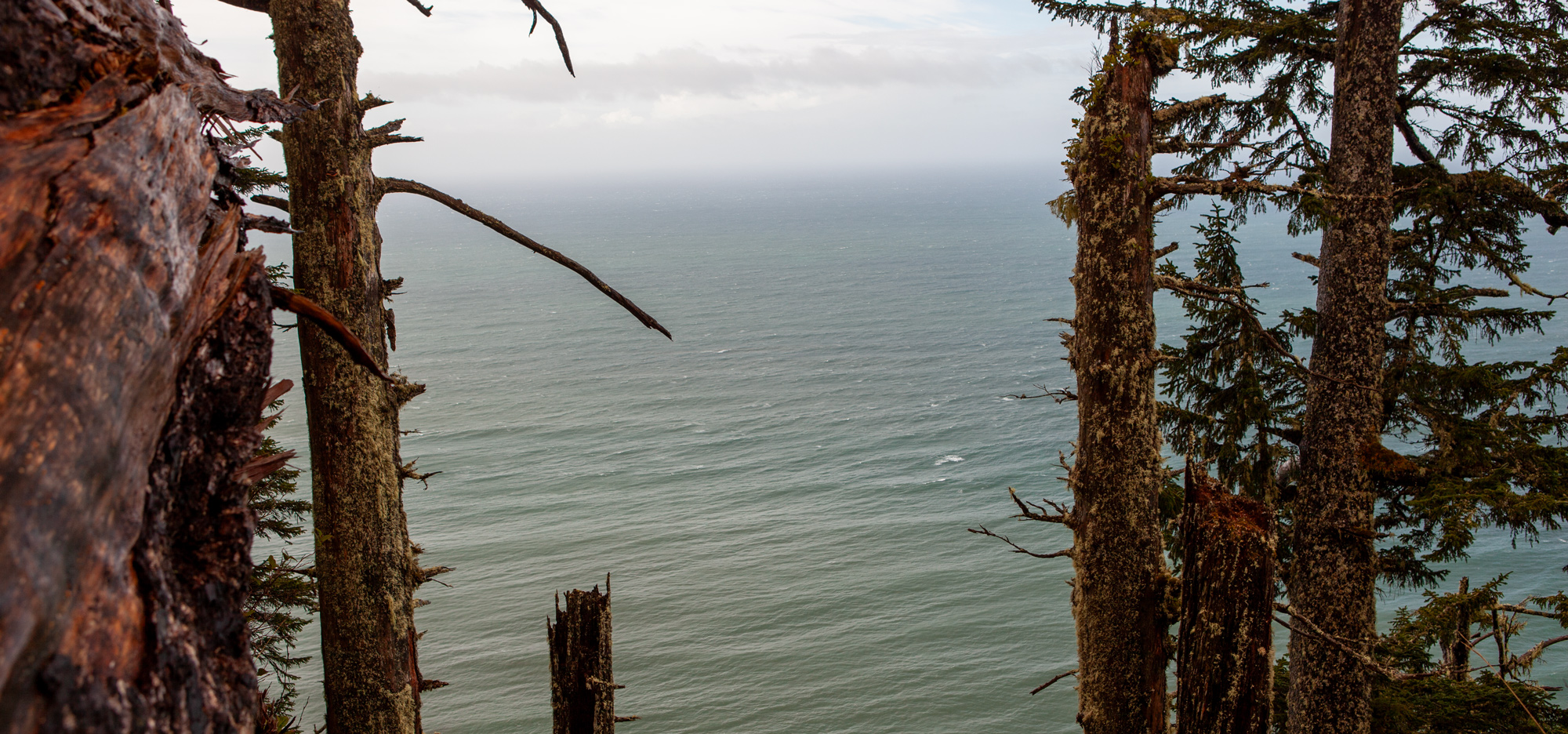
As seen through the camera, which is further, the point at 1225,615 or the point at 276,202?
the point at 276,202

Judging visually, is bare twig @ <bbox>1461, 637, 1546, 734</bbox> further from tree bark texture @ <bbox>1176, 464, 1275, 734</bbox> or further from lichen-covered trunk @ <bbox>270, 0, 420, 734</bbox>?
lichen-covered trunk @ <bbox>270, 0, 420, 734</bbox>

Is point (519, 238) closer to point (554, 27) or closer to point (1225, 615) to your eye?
point (554, 27)

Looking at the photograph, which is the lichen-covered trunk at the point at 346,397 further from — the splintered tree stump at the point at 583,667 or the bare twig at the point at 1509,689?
the bare twig at the point at 1509,689

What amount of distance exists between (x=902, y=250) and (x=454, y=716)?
13234cm

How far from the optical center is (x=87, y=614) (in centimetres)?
127

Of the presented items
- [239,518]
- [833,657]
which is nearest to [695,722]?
[833,657]

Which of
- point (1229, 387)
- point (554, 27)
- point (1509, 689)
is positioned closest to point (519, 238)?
point (554, 27)

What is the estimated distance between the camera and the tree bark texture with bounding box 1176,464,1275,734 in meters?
4.27

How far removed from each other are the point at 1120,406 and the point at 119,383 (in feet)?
17.5

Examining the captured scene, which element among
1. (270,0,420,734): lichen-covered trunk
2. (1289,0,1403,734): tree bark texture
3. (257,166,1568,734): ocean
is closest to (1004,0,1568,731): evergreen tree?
(1289,0,1403,734): tree bark texture

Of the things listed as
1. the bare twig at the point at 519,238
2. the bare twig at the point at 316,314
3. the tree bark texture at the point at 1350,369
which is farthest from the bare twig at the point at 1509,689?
the bare twig at the point at 316,314

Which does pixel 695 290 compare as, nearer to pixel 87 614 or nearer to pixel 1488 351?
pixel 1488 351

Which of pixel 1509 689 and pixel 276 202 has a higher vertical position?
pixel 276 202

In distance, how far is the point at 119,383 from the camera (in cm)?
139
